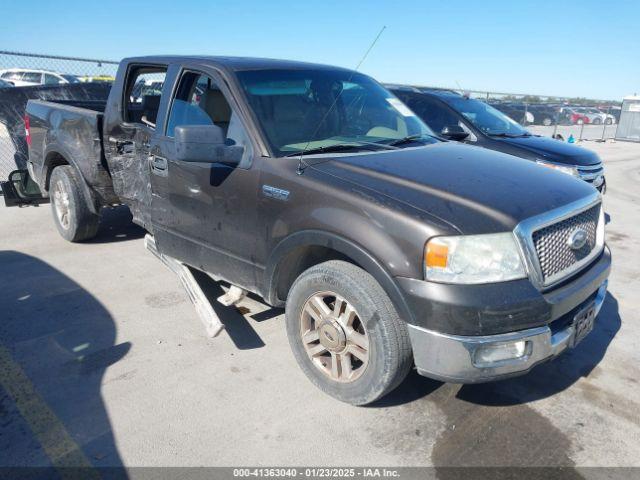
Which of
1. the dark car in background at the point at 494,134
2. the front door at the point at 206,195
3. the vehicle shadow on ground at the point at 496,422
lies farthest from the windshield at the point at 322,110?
the dark car in background at the point at 494,134

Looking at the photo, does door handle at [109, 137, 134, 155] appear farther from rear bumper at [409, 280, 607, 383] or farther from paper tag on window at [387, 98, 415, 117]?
rear bumper at [409, 280, 607, 383]

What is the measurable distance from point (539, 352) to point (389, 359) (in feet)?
2.42

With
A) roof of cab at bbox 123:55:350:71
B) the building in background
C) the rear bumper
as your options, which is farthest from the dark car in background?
the building in background

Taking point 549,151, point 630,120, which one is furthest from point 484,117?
point 630,120

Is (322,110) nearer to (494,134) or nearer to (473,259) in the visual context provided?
(473,259)

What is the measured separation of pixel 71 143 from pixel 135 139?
1221 mm

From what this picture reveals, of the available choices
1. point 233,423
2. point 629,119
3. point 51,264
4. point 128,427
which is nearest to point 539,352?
point 233,423

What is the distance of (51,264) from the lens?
5.00 meters

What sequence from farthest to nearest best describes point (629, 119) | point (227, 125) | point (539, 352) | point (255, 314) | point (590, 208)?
point (629, 119)
point (255, 314)
point (227, 125)
point (590, 208)
point (539, 352)

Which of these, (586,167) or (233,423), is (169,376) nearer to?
(233,423)

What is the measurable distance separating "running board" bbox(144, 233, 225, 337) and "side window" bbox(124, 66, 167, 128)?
3.66 feet

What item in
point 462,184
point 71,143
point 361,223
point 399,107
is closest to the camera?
point 361,223

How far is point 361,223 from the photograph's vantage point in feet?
8.49

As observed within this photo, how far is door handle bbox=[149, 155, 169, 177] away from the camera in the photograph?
377 cm
